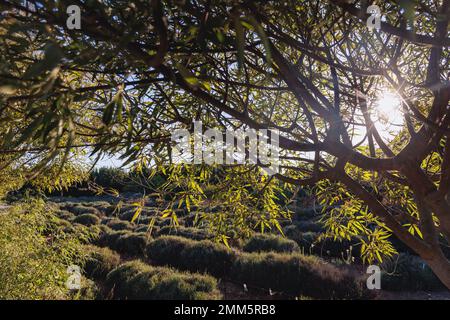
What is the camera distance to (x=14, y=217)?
3.75 meters

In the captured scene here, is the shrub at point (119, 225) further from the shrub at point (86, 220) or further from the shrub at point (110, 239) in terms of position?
the shrub at point (110, 239)

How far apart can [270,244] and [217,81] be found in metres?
7.38

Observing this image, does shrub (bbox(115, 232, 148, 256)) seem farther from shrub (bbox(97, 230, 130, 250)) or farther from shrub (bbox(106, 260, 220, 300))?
shrub (bbox(106, 260, 220, 300))

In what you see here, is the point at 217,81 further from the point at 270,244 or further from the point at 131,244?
the point at 131,244

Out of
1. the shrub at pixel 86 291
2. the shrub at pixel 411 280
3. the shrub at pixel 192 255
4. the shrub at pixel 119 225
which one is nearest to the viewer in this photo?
the shrub at pixel 86 291

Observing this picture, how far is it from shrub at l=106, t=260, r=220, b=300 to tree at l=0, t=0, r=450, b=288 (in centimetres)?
378

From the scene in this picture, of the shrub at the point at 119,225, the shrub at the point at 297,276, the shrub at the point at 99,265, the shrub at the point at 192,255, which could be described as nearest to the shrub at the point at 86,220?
the shrub at the point at 119,225

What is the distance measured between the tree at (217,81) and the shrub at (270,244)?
5.74 metres

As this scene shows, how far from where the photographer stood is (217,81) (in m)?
1.07

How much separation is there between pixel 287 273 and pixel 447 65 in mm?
5098

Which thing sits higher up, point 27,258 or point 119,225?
point 27,258

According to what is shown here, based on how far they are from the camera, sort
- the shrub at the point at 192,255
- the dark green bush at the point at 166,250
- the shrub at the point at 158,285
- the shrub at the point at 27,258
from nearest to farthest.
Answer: the shrub at the point at 27,258 < the shrub at the point at 158,285 < the shrub at the point at 192,255 < the dark green bush at the point at 166,250

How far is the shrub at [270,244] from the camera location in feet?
25.6

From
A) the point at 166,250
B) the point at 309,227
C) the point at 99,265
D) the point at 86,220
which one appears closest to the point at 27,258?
the point at 99,265
